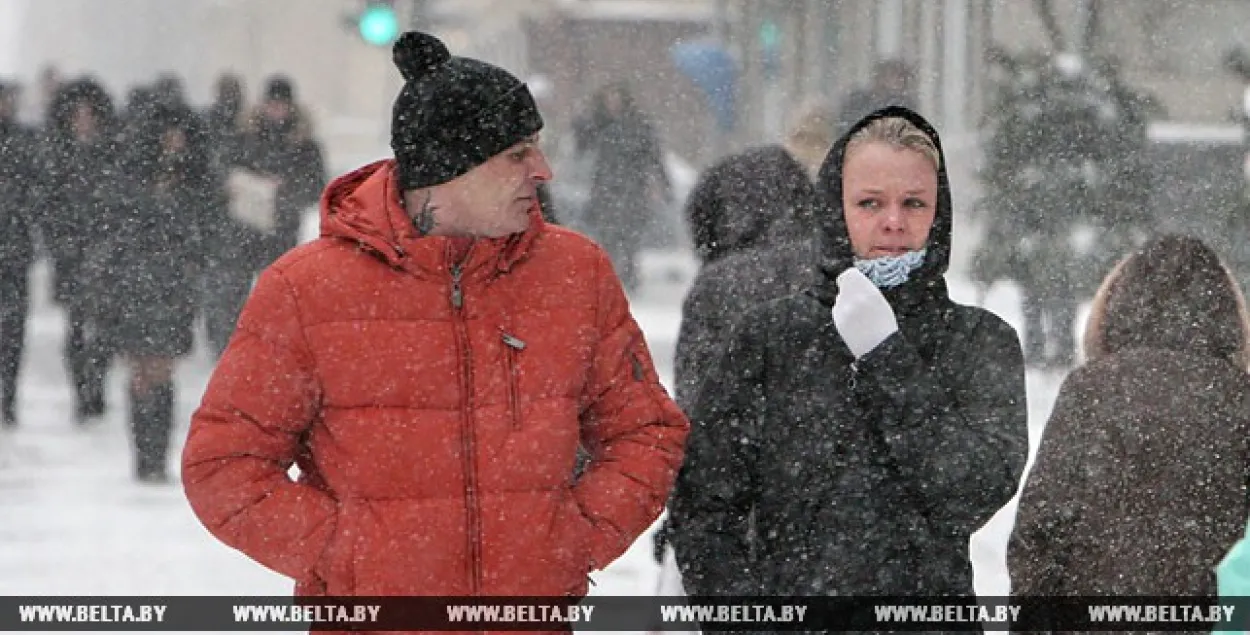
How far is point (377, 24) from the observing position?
1503 cm

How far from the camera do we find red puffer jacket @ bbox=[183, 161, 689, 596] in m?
3.15

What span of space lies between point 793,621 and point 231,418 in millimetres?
859

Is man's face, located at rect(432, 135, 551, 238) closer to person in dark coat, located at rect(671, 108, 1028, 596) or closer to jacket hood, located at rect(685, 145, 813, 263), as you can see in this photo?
person in dark coat, located at rect(671, 108, 1028, 596)

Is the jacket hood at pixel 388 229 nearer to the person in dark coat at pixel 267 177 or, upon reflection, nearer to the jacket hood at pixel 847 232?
the jacket hood at pixel 847 232

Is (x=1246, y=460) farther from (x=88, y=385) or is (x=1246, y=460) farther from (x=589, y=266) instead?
(x=88, y=385)

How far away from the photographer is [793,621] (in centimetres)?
339

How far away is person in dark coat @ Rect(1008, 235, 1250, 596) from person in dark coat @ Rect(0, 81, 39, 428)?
8290mm

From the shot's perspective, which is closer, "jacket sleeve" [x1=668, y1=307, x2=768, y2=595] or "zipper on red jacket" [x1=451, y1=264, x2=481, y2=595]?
"zipper on red jacket" [x1=451, y1=264, x2=481, y2=595]

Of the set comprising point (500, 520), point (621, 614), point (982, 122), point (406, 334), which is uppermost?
point (982, 122)

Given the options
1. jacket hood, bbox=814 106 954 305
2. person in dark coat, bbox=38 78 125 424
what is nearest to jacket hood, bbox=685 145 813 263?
jacket hood, bbox=814 106 954 305

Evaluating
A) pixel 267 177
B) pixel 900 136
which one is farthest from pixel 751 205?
pixel 267 177

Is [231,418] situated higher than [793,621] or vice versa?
[231,418]

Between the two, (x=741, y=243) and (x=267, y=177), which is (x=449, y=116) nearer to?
(x=741, y=243)

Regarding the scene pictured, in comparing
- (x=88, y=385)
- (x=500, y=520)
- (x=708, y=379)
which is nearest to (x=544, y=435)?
(x=500, y=520)
